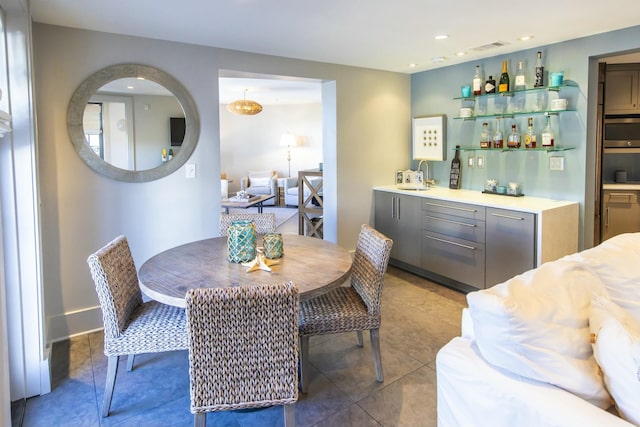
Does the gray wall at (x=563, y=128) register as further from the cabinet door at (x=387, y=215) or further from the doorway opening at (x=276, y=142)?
the doorway opening at (x=276, y=142)

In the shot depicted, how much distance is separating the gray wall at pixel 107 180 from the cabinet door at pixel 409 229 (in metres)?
0.90

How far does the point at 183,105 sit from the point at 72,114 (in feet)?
2.63

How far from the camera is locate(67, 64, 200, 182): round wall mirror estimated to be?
10.1 feet

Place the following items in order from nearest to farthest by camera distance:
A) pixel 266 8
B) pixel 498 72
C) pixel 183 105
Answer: pixel 266 8 → pixel 183 105 → pixel 498 72

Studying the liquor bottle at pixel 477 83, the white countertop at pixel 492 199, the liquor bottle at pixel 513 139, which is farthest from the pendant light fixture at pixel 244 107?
the liquor bottle at pixel 513 139

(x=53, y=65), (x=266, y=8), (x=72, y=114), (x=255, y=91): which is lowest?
(x=72, y=114)

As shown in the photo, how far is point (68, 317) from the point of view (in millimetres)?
3125

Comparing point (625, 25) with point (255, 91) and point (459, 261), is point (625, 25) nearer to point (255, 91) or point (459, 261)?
point (459, 261)

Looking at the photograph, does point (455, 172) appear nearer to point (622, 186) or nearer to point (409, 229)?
point (409, 229)

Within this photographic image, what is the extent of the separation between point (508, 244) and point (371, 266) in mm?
1618

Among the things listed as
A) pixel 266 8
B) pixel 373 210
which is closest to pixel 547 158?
pixel 373 210

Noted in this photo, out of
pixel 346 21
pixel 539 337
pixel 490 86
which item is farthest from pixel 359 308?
pixel 490 86

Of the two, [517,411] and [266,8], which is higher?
[266,8]

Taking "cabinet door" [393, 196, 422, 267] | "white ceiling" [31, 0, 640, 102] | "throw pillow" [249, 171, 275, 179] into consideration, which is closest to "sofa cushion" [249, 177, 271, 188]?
"throw pillow" [249, 171, 275, 179]
